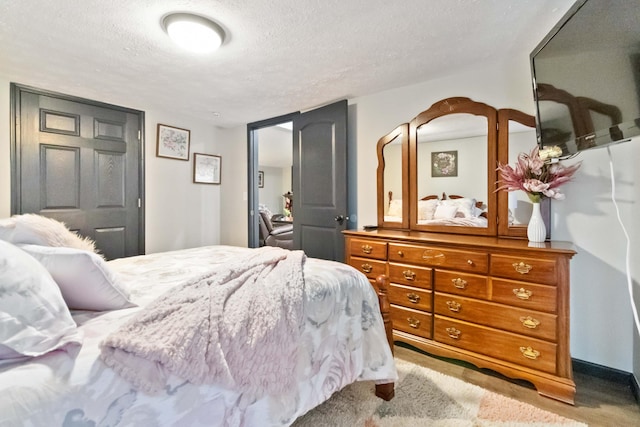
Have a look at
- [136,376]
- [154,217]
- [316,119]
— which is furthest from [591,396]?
[154,217]

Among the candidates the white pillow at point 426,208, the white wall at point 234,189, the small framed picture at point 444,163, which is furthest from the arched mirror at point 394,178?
the white wall at point 234,189

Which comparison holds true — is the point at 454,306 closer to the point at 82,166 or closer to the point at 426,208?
the point at 426,208

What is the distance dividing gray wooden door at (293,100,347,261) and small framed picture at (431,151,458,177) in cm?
84

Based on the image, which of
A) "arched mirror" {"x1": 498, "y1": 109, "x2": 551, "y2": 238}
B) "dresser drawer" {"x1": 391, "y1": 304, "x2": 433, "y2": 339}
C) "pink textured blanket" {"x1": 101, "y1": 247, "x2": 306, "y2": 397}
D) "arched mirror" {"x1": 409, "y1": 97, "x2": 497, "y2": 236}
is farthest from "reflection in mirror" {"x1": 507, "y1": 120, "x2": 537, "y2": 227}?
"pink textured blanket" {"x1": 101, "y1": 247, "x2": 306, "y2": 397}

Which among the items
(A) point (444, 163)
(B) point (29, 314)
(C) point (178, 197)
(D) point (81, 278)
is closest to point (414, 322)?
(A) point (444, 163)

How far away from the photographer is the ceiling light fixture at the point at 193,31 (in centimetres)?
174

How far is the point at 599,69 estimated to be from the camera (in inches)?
51.4

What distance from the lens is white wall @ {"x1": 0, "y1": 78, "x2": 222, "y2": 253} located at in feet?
11.8

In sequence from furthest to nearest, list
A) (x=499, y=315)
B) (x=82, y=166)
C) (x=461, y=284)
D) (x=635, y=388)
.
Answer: (x=82, y=166) → (x=461, y=284) → (x=499, y=315) → (x=635, y=388)

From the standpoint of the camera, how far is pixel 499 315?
1896 mm

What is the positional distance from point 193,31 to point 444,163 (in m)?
2.02

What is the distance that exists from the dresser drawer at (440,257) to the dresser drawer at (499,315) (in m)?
0.21

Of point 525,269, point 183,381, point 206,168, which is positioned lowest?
point 183,381

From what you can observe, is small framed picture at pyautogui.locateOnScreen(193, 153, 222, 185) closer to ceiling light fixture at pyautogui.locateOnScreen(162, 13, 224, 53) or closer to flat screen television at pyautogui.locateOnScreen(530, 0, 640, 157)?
ceiling light fixture at pyautogui.locateOnScreen(162, 13, 224, 53)
